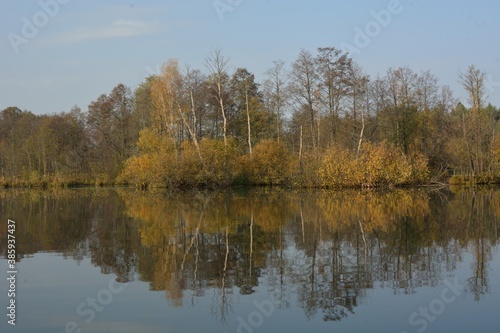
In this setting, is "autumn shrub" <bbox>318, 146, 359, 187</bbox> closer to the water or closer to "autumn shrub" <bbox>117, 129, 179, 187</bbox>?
"autumn shrub" <bbox>117, 129, 179, 187</bbox>

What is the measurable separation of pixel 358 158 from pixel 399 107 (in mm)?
11844

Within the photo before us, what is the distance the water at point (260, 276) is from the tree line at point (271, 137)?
22144 millimetres

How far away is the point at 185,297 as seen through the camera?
25.9 feet

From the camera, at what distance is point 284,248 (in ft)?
38.9

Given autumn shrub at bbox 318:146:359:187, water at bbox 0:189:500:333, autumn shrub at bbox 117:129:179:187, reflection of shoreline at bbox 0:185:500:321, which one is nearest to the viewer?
water at bbox 0:189:500:333

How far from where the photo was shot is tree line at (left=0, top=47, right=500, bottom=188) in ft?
128

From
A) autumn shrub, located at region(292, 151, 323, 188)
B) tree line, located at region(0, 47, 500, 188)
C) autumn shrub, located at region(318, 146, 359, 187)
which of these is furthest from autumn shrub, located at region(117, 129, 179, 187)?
autumn shrub, located at region(318, 146, 359, 187)

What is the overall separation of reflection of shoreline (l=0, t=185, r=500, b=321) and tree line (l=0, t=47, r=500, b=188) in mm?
18272

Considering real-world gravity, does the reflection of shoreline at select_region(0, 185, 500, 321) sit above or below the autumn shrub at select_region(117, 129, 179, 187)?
below

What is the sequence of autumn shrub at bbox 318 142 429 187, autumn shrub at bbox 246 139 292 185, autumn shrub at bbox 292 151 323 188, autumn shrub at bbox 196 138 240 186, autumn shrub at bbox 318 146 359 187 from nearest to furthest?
autumn shrub at bbox 318 142 429 187, autumn shrub at bbox 318 146 359 187, autumn shrub at bbox 292 151 323 188, autumn shrub at bbox 196 138 240 186, autumn shrub at bbox 246 139 292 185

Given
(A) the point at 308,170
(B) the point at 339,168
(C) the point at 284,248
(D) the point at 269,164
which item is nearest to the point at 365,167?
(B) the point at 339,168

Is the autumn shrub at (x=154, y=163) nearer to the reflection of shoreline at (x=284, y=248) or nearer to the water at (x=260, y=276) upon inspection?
the reflection of shoreline at (x=284, y=248)

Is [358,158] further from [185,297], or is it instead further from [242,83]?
[185,297]

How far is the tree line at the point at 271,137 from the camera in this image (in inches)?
1532
